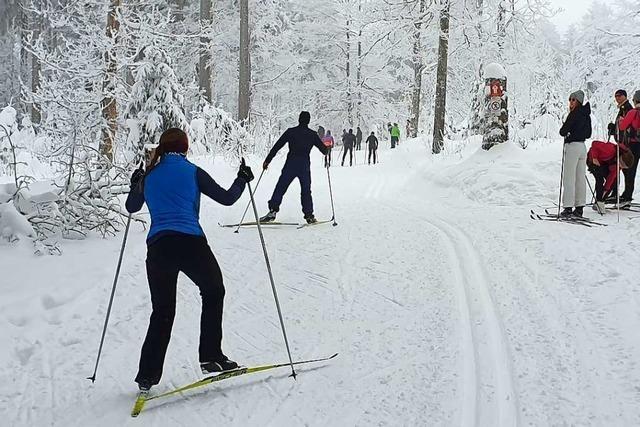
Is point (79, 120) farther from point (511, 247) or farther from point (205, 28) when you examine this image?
point (511, 247)

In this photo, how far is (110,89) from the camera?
47.8 ft

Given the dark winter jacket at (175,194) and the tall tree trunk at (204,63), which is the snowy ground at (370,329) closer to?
the dark winter jacket at (175,194)

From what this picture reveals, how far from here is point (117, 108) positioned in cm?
1505

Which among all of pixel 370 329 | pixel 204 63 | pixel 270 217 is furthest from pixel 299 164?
pixel 204 63

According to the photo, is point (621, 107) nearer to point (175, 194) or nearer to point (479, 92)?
point (175, 194)

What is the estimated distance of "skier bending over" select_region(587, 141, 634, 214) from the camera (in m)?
9.31

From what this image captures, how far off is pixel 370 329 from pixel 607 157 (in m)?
6.43

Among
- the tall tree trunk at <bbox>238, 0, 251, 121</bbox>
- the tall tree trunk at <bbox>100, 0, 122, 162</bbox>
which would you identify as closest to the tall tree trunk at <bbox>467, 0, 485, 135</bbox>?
the tall tree trunk at <bbox>238, 0, 251, 121</bbox>

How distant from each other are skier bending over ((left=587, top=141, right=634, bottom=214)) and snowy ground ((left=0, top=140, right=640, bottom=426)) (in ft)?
3.71

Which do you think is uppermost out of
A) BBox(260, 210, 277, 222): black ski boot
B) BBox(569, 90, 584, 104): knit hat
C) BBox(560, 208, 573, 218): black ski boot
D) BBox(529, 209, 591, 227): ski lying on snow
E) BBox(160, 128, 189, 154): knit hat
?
BBox(569, 90, 584, 104): knit hat

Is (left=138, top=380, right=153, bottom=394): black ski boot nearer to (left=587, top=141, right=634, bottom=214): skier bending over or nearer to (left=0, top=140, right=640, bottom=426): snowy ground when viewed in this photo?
(left=0, top=140, right=640, bottom=426): snowy ground

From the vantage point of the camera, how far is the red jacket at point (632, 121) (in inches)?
355

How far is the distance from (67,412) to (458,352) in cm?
297

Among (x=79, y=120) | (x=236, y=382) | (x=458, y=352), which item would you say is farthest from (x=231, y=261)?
(x=79, y=120)
